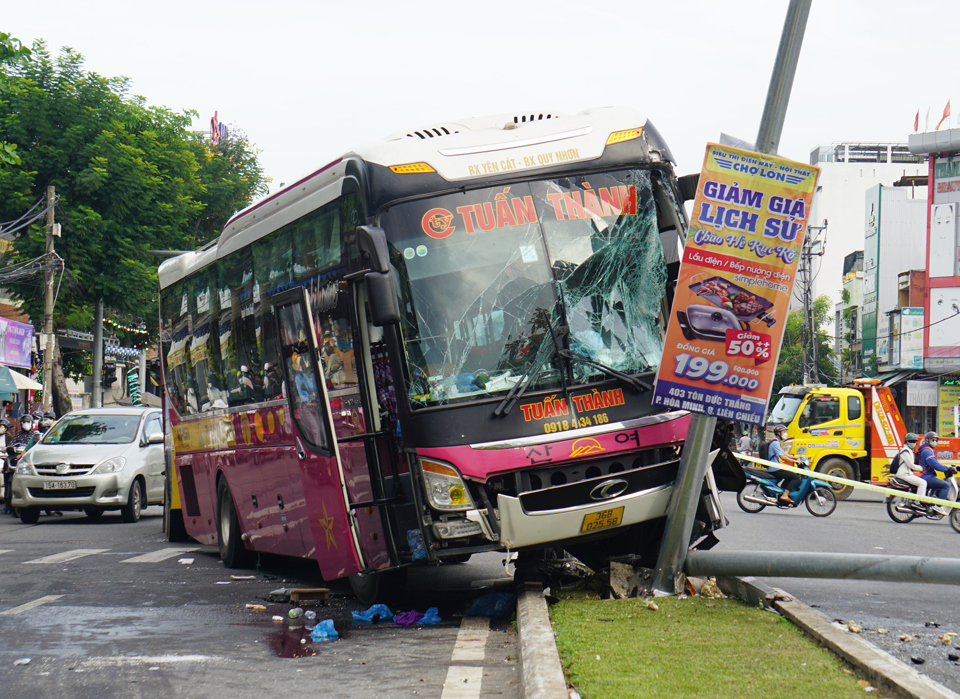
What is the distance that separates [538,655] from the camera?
5.79 metres

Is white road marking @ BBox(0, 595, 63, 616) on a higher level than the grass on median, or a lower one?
lower

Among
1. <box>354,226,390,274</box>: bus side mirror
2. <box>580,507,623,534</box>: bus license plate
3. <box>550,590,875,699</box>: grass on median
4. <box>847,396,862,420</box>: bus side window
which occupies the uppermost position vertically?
<box>354,226,390,274</box>: bus side mirror

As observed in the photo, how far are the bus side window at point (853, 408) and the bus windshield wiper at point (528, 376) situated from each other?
20.5 m

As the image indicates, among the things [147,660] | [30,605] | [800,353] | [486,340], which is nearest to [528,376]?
[486,340]

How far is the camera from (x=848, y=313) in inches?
2916

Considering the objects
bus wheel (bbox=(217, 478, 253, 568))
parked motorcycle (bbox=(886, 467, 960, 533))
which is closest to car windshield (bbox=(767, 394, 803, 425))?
parked motorcycle (bbox=(886, 467, 960, 533))

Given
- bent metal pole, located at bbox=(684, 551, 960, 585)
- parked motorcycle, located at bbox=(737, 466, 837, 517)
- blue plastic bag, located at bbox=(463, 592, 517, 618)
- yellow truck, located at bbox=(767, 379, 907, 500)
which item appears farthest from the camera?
yellow truck, located at bbox=(767, 379, 907, 500)

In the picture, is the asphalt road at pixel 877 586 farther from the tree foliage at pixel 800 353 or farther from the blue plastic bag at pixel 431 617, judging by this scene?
the tree foliage at pixel 800 353

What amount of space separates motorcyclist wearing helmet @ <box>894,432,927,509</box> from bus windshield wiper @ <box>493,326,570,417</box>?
42.5 ft

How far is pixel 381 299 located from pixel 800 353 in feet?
259

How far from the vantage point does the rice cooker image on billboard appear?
291 inches

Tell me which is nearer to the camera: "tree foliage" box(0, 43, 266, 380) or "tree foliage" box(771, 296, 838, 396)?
"tree foliage" box(0, 43, 266, 380)

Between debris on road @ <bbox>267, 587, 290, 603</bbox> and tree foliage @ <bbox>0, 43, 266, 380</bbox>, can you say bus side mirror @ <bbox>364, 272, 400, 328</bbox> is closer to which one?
debris on road @ <bbox>267, 587, 290, 603</bbox>

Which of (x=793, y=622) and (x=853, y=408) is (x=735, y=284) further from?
(x=853, y=408)
